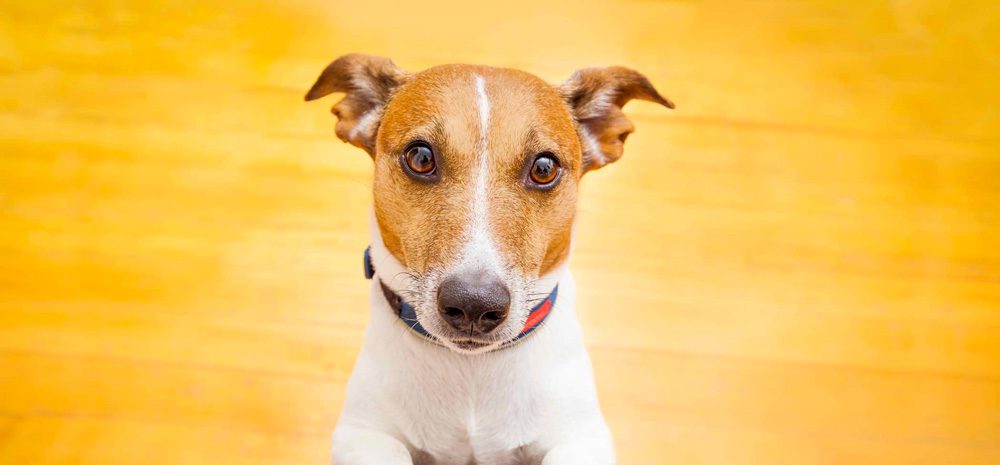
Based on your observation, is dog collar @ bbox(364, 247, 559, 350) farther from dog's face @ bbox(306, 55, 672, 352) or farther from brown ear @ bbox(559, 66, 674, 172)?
brown ear @ bbox(559, 66, 674, 172)

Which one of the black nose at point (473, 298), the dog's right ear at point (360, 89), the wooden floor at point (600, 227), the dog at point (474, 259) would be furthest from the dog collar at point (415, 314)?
the wooden floor at point (600, 227)

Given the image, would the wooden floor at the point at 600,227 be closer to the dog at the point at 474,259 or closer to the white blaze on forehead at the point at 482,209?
the dog at the point at 474,259

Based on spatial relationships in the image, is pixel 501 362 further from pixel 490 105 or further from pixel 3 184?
pixel 3 184

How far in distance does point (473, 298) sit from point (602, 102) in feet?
1.98

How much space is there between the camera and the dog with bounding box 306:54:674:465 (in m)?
1.73

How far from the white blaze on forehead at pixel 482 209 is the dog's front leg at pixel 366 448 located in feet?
1.53

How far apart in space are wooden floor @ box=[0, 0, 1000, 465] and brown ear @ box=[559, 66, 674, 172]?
779mm

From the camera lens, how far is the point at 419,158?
1802 mm

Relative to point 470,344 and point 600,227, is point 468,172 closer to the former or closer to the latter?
point 470,344

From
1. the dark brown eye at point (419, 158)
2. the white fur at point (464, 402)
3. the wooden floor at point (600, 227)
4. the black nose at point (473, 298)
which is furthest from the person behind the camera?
the wooden floor at point (600, 227)

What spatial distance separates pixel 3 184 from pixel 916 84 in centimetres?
317

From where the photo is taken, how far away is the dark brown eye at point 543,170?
1.82 meters

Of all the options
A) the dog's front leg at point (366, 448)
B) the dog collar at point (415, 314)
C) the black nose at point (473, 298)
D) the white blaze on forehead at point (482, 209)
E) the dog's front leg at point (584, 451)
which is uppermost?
the white blaze on forehead at point (482, 209)

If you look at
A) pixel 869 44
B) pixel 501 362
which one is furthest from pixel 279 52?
pixel 869 44
